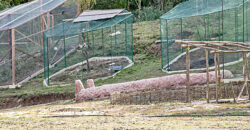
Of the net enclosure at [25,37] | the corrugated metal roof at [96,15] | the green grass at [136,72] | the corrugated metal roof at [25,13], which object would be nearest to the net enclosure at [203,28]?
the green grass at [136,72]

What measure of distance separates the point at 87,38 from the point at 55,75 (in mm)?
2404

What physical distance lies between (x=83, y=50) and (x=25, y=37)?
127 inches

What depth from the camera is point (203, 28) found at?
20109mm

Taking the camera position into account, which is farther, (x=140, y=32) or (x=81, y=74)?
(x=140, y=32)

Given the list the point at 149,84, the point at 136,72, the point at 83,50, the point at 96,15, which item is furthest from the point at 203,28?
the point at 96,15

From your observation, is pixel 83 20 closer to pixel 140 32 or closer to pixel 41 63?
pixel 41 63

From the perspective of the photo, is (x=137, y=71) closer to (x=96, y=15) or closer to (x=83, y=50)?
(x=83, y=50)

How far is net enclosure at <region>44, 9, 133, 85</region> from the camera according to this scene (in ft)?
72.6

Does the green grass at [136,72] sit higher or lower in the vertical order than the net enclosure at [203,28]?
lower

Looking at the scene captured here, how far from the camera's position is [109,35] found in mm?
23188

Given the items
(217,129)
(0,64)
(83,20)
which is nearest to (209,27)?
(83,20)

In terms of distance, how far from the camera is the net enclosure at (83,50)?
22.1 meters

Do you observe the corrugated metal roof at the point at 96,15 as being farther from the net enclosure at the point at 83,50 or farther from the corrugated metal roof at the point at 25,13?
the corrugated metal roof at the point at 25,13

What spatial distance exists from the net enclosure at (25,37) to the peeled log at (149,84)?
6.36m
